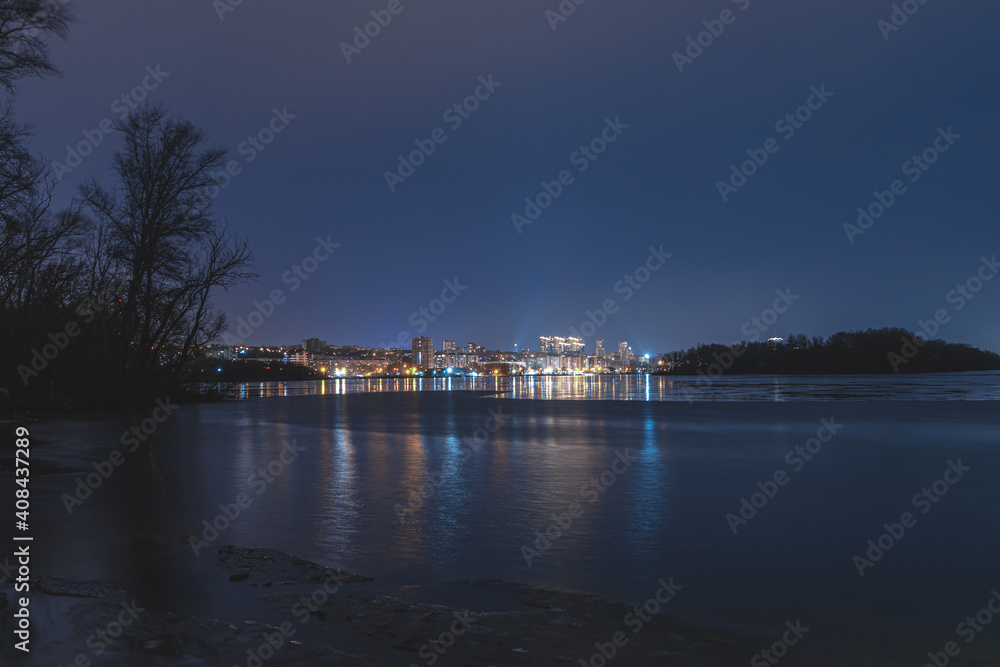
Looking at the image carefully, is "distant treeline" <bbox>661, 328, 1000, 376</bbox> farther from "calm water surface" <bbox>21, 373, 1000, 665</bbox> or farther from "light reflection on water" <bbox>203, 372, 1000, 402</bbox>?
"calm water surface" <bbox>21, 373, 1000, 665</bbox>

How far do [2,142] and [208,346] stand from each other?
21053mm

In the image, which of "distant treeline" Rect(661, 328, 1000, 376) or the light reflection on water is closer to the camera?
the light reflection on water

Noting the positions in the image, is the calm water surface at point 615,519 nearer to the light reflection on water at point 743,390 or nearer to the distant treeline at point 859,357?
the light reflection on water at point 743,390

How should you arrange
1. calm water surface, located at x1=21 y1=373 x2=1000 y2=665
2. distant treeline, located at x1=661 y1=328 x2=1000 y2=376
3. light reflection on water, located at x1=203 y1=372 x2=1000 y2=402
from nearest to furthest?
calm water surface, located at x1=21 y1=373 x2=1000 y2=665 < light reflection on water, located at x1=203 y1=372 x2=1000 y2=402 < distant treeline, located at x1=661 y1=328 x2=1000 y2=376

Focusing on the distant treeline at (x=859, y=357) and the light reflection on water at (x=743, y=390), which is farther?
the distant treeline at (x=859, y=357)

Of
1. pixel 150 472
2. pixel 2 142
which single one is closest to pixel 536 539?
pixel 150 472

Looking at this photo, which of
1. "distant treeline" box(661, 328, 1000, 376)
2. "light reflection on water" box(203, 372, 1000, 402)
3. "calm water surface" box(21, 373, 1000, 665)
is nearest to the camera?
"calm water surface" box(21, 373, 1000, 665)

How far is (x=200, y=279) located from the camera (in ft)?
95.0

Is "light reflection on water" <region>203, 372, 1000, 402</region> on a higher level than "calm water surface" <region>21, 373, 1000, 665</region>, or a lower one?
higher

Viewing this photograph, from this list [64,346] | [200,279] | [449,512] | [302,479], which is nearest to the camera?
[449,512]

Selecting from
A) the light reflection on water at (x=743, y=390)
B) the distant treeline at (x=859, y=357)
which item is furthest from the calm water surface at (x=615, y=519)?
the distant treeline at (x=859, y=357)

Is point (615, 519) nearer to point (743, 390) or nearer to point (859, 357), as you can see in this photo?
point (743, 390)

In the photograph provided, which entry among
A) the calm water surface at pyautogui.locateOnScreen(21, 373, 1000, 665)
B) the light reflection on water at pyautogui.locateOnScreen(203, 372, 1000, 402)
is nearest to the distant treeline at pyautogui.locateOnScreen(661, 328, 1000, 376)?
the light reflection on water at pyautogui.locateOnScreen(203, 372, 1000, 402)

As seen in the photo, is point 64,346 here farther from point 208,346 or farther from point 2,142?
point 2,142
